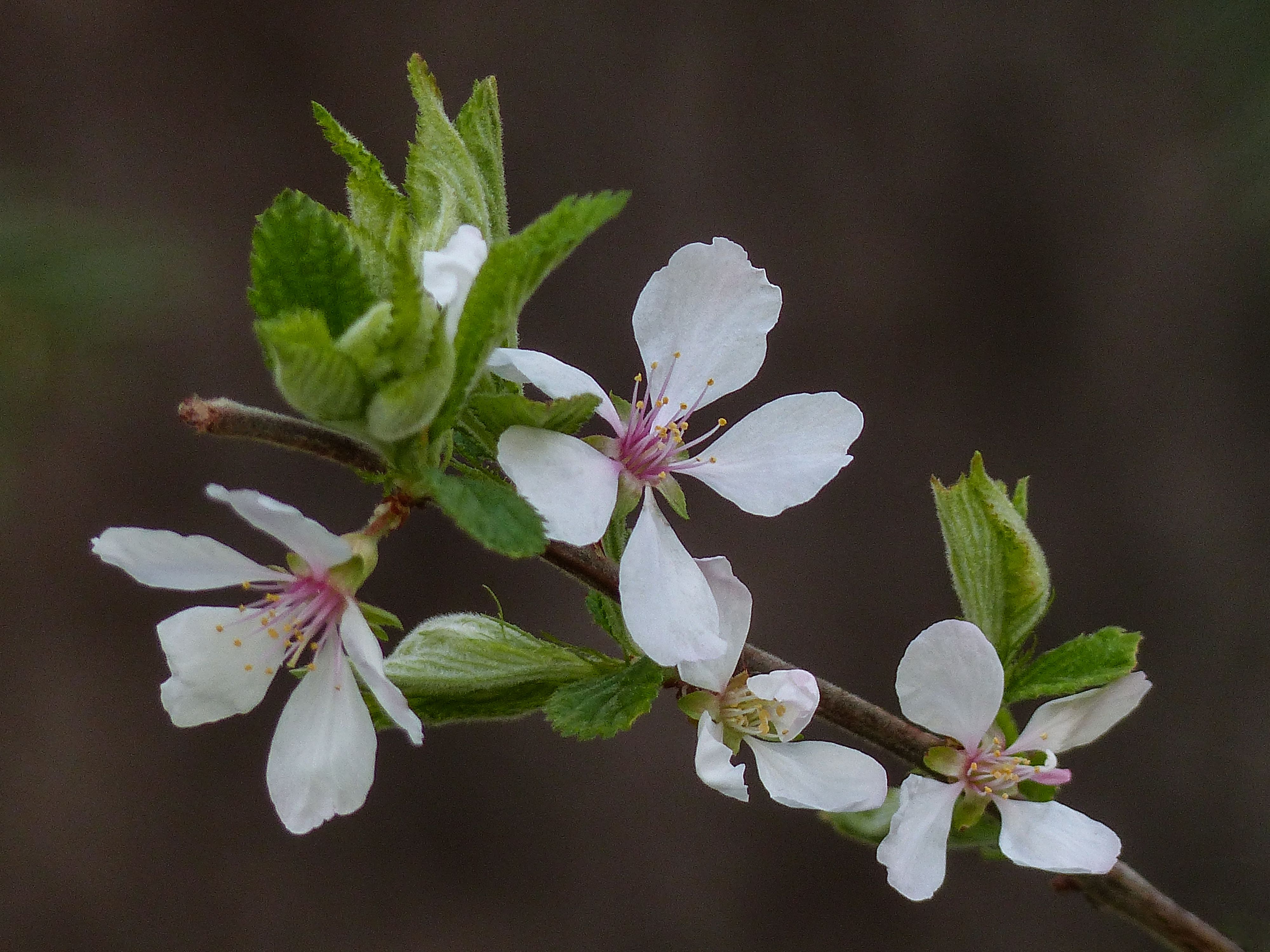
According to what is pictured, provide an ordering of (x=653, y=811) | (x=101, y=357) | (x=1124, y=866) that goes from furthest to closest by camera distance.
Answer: (x=653, y=811)
(x=101, y=357)
(x=1124, y=866)

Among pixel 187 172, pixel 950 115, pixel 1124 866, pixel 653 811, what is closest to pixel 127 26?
pixel 187 172

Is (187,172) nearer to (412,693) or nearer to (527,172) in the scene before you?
(527,172)

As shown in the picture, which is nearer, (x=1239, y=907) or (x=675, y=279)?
(x=675, y=279)

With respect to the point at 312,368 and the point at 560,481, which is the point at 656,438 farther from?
the point at 312,368

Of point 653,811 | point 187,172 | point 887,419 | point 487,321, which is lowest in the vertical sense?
A: point 653,811

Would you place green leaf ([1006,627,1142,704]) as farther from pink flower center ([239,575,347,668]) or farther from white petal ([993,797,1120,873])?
pink flower center ([239,575,347,668])

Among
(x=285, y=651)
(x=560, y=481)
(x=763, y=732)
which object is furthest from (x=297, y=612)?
(x=763, y=732)

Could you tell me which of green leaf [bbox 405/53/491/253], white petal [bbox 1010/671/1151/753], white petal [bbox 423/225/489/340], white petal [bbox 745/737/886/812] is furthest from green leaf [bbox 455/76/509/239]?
white petal [bbox 1010/671/1151/753]
